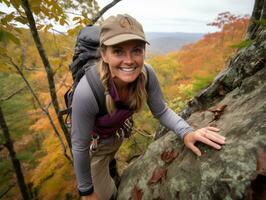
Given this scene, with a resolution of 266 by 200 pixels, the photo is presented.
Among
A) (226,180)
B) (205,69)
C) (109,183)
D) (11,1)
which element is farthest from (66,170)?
(205,69)

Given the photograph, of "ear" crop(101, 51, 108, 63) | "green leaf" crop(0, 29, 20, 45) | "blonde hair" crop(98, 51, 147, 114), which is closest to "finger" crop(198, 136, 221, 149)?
"blonde hair" crop(98, 51, 147, 114)

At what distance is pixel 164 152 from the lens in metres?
2.88

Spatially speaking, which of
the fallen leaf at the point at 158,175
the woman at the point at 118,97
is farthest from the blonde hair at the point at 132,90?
the fallen leaf at the point at 158,175

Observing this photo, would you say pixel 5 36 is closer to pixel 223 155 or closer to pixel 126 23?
pixel 126 23

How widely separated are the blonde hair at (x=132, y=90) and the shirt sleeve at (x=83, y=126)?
0.13 m

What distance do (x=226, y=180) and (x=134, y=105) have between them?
116cm

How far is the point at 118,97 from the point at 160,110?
0.60 meters

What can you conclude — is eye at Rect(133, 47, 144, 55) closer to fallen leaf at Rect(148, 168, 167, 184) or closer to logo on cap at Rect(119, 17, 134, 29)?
logo on cap at Rect(119, 17, 134, 29)

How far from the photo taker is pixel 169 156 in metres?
2.71

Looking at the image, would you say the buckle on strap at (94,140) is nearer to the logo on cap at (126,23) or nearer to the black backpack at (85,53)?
the black backpack at (85,53)

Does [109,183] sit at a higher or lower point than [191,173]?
lower

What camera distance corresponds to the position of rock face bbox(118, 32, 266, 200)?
72.6 inches

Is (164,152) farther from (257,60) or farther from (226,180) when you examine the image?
(257,60)

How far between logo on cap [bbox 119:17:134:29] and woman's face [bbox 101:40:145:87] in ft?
0.46
